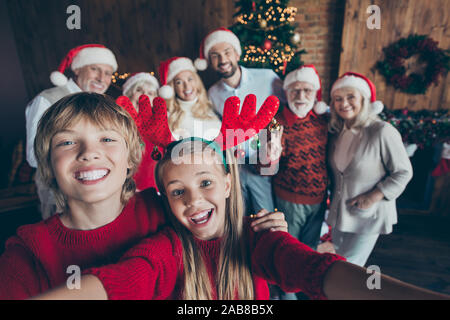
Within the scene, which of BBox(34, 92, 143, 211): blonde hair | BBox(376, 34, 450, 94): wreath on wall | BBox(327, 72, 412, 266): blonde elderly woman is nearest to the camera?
BBox(34, 92, 143, 211): blonde hair

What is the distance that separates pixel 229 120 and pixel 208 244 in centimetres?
42

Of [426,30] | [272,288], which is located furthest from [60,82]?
[426,30]

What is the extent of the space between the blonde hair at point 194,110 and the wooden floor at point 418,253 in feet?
6.70

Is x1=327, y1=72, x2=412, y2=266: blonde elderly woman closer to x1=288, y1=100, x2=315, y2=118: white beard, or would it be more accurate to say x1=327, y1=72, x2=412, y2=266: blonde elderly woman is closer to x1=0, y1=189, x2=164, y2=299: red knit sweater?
x1=288, y1=100, x2=315, y2=118: white beard

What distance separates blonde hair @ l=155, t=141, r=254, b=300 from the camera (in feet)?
2.57

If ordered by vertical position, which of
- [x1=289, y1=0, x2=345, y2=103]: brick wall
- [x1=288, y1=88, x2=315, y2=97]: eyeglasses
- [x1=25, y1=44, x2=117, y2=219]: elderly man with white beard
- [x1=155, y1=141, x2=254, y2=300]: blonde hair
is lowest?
[x1=155, y1=141, x2=254, y2=300]: blonde hair

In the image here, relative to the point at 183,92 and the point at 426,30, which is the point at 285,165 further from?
the point at 426,30

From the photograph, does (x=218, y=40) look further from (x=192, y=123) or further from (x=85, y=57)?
(x=85, y=57)

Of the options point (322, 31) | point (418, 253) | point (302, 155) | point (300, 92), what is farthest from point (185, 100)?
point (418, 253)

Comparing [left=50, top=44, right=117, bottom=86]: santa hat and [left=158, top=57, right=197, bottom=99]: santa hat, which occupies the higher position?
[left=50, top=44, right=117, bottom=86]: santa hat

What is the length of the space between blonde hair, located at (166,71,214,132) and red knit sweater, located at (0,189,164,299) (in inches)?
53.4

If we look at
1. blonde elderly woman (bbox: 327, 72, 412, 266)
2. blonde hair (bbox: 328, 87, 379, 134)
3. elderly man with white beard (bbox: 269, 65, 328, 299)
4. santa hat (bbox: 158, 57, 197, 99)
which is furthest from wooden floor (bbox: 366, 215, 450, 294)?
santa hat (bbox: 158, 57, 197, 99)

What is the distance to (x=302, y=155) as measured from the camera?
180 cm

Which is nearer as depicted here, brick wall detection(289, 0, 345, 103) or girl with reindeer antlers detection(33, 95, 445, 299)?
girl with reindeer antlers detection(33, 95, 445, 299)
